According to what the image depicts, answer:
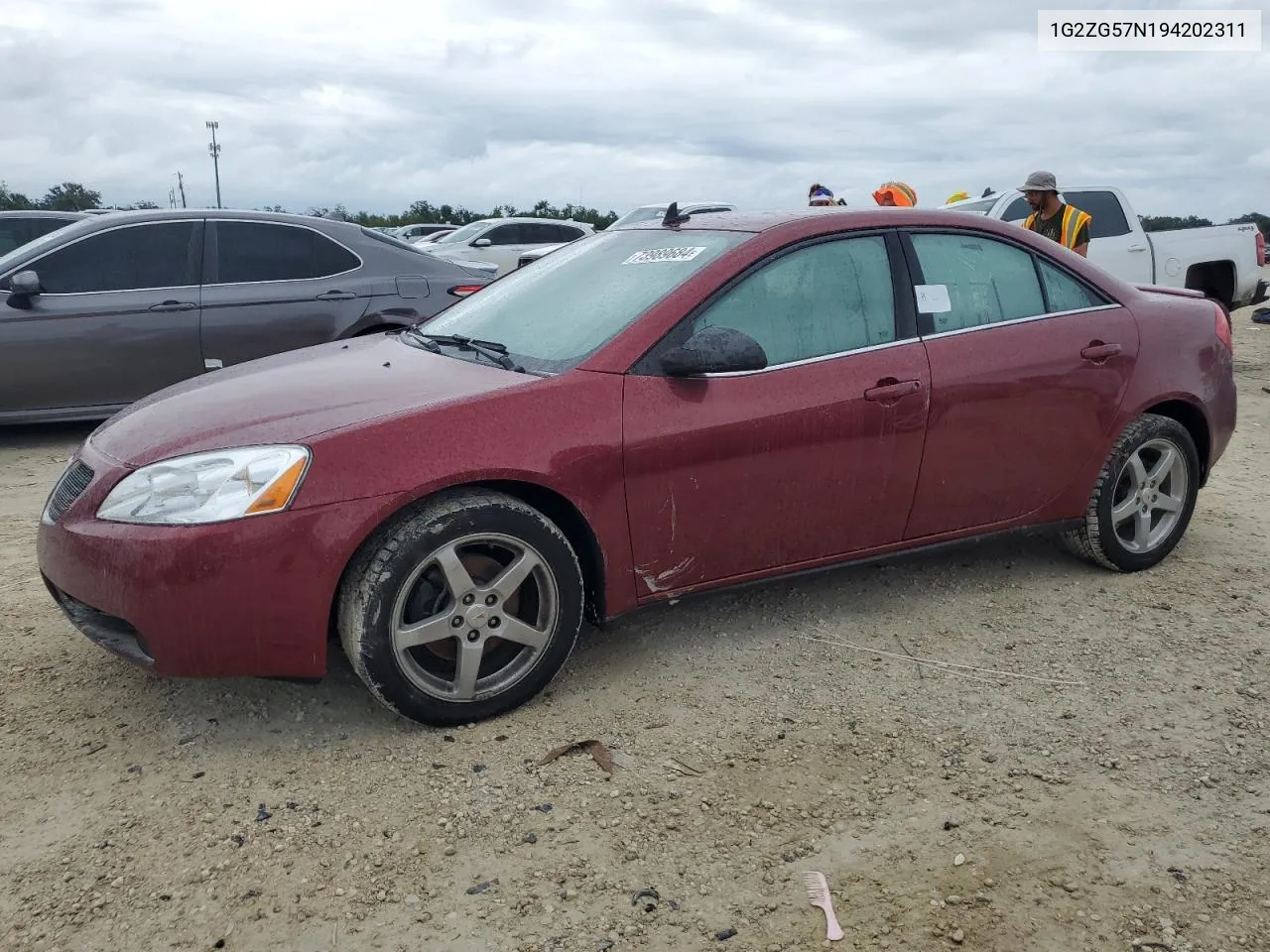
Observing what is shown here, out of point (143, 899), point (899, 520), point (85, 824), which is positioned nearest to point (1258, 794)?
point (899, 520)

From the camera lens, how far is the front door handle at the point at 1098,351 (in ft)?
13.7

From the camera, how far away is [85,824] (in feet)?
8.96

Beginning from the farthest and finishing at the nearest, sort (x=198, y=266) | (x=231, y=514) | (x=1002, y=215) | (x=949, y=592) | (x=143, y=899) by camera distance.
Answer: (x=1002, y=215) < (x=198, y=266) < (x=949, y=592) < (x=231, y=514) < (x=143, y=899)

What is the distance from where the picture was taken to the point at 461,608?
10.2ft

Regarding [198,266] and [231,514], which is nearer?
[231,514]

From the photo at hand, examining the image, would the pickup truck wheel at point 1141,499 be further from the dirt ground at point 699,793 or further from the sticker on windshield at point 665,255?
the sticker on windshield at point 665,255

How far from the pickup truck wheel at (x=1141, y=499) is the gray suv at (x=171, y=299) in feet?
Answer: 14.1

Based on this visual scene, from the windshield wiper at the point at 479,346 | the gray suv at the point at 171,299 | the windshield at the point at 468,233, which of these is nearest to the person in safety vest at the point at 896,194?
the gray suv at the point at 171,299

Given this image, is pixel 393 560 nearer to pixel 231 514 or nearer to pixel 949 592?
pixel 231 514

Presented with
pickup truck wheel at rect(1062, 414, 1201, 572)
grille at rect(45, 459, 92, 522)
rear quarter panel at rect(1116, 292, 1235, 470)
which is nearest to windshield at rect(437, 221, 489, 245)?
rear quarter panel at rect(1116, 292, 1235, 470)

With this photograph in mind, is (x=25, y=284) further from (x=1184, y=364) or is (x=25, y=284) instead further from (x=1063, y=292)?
(x=1184, y=364)

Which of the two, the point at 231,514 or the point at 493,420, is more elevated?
the point at 493,420

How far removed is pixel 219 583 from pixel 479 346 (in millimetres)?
1248

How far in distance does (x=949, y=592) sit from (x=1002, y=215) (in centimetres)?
663
